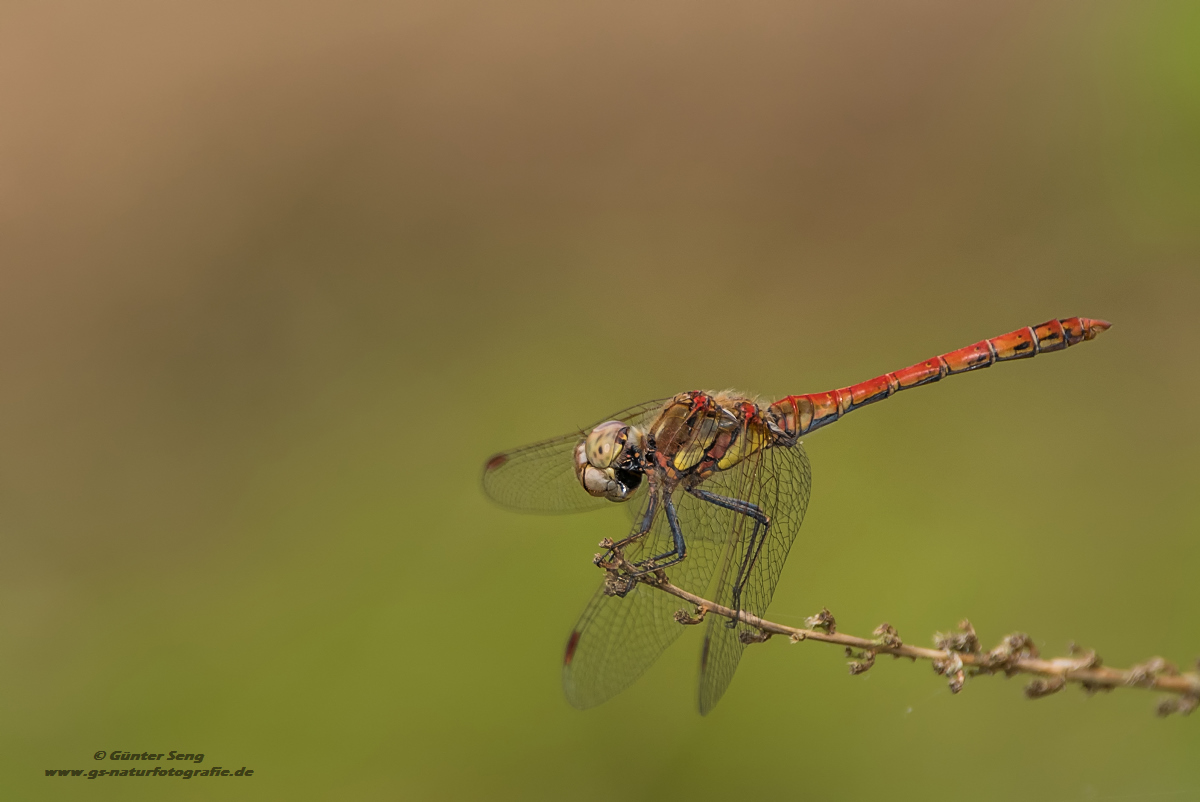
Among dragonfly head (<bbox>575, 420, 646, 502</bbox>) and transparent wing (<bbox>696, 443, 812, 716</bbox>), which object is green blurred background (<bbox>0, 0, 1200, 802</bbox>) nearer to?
transparent wing (<bbox>696, 443, 812, 716</bbox>)

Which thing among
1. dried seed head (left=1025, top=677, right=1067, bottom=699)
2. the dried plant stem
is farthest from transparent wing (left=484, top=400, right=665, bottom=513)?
dried seed head (left=1025, top=677, right=1067, bottom=699)

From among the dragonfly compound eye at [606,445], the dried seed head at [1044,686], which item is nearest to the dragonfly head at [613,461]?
the dragonfly compound eye at [606,445]

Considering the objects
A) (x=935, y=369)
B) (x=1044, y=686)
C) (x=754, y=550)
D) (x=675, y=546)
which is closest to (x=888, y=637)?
(x=1044, y=686)

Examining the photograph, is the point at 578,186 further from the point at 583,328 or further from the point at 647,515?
the point at 647,515

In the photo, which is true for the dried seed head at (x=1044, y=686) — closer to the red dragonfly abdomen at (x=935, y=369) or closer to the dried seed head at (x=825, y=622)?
the dried seed head at (x=825, y=622)

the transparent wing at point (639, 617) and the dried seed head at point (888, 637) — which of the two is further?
the transparent wing at point (639, 617)

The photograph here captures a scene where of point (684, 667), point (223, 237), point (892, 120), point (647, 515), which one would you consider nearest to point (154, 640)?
point (684, 667)
